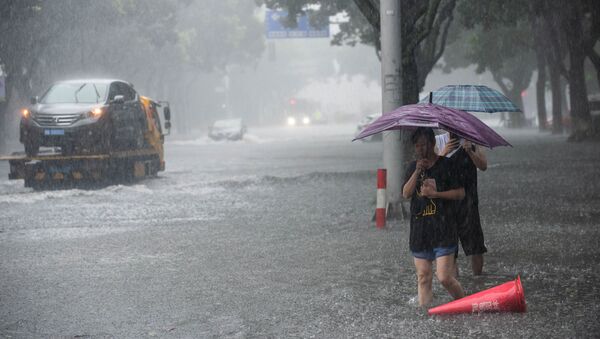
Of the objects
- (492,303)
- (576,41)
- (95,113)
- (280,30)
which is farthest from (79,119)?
(280,30)

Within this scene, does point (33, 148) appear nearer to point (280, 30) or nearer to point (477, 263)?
point (477, 263)

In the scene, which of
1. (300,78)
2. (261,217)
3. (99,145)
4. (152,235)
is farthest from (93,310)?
(300,78)

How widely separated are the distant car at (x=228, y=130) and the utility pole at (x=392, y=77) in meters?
44.0

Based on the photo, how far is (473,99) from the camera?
27.3 feet

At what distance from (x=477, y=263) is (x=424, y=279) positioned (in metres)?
1.54

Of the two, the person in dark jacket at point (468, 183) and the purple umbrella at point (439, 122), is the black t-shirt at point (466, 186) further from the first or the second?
the purple umbrella at point (439, 122)

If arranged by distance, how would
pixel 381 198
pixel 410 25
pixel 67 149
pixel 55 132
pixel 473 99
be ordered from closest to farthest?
pixel 473 99 → pixel 381 198 → pixel 410 25 → pixel 55 132 → pixel 67 149

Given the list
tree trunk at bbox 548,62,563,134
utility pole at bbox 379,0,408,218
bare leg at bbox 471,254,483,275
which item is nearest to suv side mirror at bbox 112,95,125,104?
utility pole at bbox 379,0,408,218

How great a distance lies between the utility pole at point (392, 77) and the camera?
12609 millimetres

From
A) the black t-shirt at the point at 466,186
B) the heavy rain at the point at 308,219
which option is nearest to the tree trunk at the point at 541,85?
the heavy rain at the point at 308,219

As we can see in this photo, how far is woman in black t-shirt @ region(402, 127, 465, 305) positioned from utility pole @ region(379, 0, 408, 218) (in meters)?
5.94

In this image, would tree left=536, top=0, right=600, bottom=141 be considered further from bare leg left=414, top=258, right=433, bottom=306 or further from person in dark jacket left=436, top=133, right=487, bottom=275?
bare leg left=414, top=258, right=433, bottom=306

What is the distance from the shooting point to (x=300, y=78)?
401 feet

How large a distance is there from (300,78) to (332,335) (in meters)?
117
